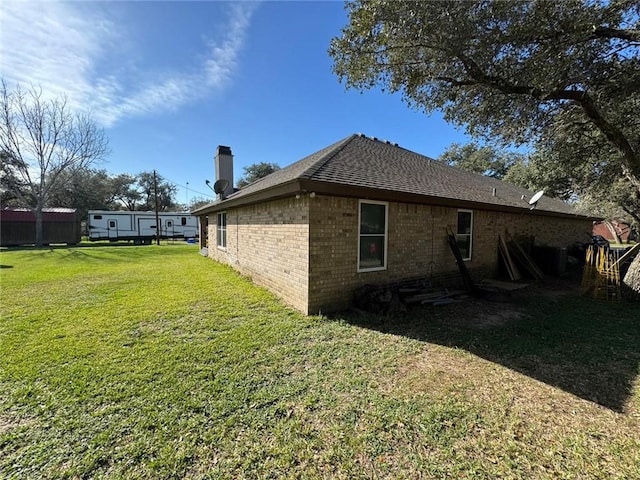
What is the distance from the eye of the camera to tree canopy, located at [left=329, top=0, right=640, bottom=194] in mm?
4840

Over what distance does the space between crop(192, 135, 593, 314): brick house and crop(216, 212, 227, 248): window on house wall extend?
62.6 inches

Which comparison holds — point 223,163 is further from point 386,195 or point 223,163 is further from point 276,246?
point 386,195

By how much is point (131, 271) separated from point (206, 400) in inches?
362

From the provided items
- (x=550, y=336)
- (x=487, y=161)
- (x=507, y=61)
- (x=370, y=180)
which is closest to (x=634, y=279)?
(x=550, y=336)

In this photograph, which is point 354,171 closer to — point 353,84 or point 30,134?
point 353,84

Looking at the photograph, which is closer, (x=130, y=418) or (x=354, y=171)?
(x=130, y=418)

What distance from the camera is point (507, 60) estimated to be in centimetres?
565

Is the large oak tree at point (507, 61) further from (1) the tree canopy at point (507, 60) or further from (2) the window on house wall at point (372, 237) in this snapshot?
(2) the window on house wall at point (372, 237)

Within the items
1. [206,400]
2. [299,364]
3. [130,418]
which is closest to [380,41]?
[299,364]

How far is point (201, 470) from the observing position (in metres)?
1.97

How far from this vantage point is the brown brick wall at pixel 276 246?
5312 millimetres

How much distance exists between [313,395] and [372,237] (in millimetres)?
3746

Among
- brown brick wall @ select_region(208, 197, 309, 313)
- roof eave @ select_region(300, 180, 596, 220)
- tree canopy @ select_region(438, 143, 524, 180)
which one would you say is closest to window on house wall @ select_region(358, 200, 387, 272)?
roof eave @ select_region(300, 180, 596, 220)

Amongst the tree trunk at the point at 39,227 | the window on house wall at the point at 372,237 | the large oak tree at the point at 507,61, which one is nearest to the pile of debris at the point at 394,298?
the window on house wall at the point at 372,237
